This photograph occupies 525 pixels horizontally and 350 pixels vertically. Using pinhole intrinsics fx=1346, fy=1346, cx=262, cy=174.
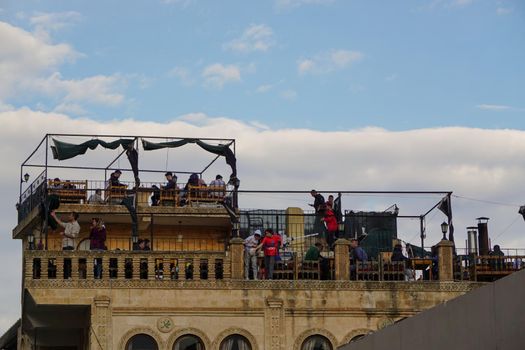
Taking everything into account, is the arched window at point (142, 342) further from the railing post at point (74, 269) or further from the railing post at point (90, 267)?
the railing post at point (74, 269)

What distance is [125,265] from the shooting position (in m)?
38.3

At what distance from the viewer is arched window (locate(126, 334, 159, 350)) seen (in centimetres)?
3788

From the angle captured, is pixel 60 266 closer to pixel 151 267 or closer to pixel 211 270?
pixel 151 267

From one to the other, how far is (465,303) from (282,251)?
2240cm

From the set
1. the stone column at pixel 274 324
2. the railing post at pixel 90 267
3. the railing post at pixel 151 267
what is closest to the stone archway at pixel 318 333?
the stone column at pixel 274 324

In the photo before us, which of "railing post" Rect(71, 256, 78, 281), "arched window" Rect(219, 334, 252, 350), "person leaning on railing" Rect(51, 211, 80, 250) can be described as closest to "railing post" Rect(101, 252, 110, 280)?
"railing post" Rect(71, 256, 78, 281)

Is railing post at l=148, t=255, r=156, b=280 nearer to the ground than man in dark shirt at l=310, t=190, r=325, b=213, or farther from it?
nearer to the ground

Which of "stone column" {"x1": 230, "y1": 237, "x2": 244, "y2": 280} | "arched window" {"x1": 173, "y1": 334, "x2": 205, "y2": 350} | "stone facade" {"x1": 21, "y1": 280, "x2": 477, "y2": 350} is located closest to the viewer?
"stone facade" {"x1": 21, "y1": 280, "x2": 477, "y2": 350}

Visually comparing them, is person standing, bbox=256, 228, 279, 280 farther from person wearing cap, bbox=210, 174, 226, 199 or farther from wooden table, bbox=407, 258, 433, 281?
person wearing cap, bbox=210, 174, 226, 199

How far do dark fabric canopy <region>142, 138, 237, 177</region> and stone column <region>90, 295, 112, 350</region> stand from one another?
24.1 feet

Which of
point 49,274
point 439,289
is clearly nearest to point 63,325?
point 49,274

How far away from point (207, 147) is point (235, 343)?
8.43m

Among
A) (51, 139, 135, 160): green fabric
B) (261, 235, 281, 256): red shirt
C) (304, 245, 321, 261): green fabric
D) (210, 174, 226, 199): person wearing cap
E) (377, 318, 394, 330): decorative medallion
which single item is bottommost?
(377, 318, 394, 330): decorative medallion

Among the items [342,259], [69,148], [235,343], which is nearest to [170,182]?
[69,148]
